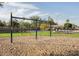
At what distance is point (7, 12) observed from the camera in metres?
4.07

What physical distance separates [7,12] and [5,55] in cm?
70

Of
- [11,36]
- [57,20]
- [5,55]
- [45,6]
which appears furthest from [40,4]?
[5,55]

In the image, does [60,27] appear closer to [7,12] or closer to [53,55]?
[53,55]

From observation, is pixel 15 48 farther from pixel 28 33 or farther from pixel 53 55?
pixel 53 55

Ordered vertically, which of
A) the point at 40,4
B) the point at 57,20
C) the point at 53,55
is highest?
the point at 40,4

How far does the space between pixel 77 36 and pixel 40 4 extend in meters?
0.82

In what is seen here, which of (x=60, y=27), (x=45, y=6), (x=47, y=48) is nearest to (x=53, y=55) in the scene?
(x=47, y=48)

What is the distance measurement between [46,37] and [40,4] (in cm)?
57

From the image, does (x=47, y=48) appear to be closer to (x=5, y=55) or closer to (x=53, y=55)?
(x=53, y=55)

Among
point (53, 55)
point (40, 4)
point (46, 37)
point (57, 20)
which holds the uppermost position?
point (40, 4)

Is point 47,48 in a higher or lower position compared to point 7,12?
lower

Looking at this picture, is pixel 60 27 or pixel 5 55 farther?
pixel 60 27

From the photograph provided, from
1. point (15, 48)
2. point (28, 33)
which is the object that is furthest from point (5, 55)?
point (28, 33)

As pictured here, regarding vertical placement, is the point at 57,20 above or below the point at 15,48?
above
